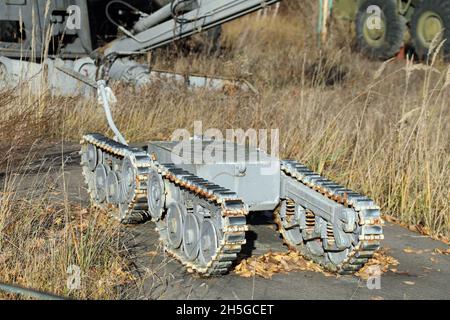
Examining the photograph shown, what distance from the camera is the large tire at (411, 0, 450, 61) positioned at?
16984 mm

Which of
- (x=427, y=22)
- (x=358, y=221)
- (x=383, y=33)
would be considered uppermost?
(x=427, y=22)

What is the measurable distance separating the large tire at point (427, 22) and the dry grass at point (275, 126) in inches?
152

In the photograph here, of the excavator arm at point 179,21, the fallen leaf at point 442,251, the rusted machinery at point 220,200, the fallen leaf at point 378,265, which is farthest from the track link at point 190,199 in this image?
the excavator arm at point 179,21

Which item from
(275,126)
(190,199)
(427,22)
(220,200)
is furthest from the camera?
(427,22)

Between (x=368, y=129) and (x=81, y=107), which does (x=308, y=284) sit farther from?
(x=81, y=107)

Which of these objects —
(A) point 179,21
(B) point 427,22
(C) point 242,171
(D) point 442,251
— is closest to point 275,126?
(A) point 179,21

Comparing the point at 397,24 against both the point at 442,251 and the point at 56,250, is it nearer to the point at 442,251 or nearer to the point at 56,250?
the point at 442,251

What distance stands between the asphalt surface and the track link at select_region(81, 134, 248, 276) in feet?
0.31

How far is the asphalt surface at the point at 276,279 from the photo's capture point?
207 inches

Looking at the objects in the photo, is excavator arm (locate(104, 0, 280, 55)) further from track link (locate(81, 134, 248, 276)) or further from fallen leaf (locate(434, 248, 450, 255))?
fallen leaf (locate(434, 248, 450, 255))

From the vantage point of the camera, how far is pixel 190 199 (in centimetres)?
588

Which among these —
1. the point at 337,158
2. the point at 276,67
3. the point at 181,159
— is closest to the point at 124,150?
the point at 181,159

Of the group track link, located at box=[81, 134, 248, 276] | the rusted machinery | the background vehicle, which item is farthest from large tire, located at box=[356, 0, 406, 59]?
track link, located at box=[81, 134, 248, 276]

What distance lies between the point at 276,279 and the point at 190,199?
820 millimetres
